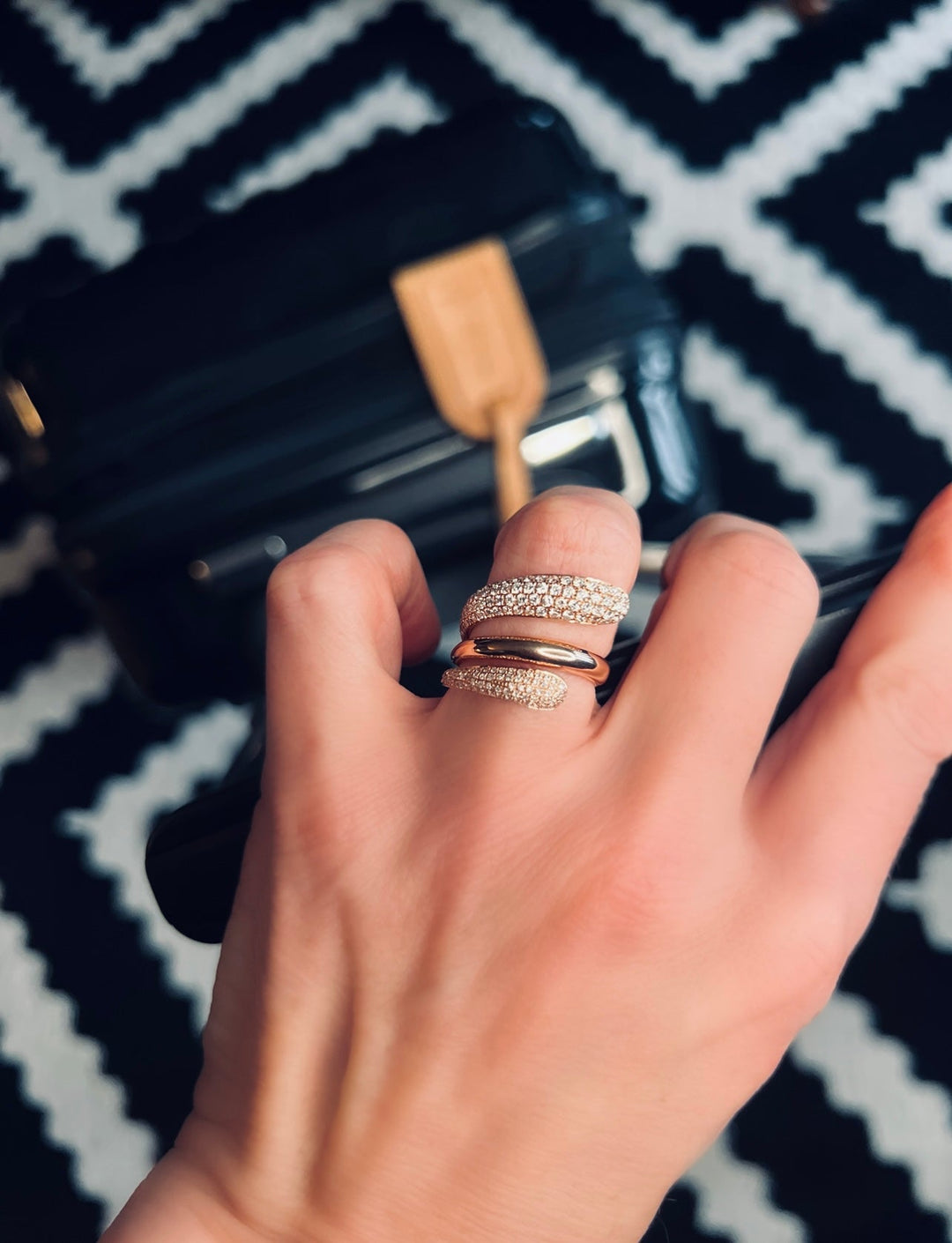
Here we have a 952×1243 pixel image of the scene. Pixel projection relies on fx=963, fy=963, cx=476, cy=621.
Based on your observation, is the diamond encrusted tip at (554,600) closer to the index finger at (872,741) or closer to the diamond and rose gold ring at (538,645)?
the diamond and rose gold ring at (538,645)

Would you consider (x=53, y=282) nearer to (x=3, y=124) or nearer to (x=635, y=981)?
(x=3, y=124)

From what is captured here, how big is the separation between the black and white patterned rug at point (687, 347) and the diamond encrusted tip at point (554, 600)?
1.69ft

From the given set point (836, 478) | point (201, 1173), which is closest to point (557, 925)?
point (201, 1173)

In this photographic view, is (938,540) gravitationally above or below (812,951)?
above

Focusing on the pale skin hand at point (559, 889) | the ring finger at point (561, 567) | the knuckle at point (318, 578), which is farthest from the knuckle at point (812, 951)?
the knuckle at point (318, 578)

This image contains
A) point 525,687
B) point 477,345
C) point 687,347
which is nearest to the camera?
point 525,687

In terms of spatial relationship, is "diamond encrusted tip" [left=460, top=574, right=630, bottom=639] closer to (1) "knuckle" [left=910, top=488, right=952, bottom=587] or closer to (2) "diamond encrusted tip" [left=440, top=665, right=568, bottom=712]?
(2) "diamond encrusted tip" [left=440, top=665, right=568, bottom=712]

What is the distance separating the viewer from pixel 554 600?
0.42 metres

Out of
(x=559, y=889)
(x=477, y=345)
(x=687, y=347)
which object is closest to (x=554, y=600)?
(x=559, y=889)

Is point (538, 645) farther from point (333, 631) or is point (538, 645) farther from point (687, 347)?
point (687, 347)

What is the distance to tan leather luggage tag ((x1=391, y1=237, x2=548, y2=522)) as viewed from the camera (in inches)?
27.2

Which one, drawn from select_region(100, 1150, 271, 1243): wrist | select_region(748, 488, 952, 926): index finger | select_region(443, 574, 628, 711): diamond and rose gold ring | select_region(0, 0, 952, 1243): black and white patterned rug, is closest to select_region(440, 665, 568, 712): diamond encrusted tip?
select_region(443, 574, 628, 711): diamond and rose gold ring

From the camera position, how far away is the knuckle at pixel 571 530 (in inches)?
17.1

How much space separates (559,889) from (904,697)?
18cm
